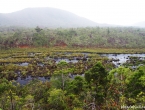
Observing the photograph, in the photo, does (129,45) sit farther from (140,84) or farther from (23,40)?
(140,84)

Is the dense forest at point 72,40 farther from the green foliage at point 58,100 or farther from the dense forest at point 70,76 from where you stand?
the green foliage at point 58,100

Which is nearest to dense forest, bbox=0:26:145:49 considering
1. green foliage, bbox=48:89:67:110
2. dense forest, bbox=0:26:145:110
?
→ dense forest, bbox=0:26:145:110

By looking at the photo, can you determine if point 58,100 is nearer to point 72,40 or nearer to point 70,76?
point 70,76

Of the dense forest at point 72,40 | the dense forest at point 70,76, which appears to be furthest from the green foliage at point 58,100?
the dense forest at point 72,40

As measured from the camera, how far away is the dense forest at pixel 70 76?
74.8 ft

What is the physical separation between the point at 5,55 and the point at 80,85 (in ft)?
221

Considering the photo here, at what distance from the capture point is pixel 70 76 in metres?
53.2

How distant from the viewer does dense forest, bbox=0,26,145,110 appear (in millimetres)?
22812

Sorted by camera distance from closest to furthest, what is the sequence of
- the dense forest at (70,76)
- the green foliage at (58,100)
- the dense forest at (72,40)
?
the dense forest at (70,76) < the green foliage at (58,100) < the dense forest at (72,40)

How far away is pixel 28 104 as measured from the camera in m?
24.9

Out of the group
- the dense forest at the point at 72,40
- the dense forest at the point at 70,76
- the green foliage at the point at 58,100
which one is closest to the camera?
the dense forest at the point at 70,76

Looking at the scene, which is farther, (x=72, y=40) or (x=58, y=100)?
(x=72, y=40)

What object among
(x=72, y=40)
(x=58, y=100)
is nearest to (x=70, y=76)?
(x=58, y=100)

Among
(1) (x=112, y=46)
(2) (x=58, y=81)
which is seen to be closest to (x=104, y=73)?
(2) (x=58, y=81)
